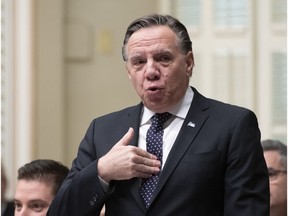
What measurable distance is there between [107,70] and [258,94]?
1110 millimetres

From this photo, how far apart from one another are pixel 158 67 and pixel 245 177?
408mm

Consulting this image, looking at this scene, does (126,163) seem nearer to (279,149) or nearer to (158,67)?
(158,67)

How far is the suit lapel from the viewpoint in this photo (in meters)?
2.13

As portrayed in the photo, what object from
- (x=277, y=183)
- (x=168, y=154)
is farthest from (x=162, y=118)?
(x=277, y=183)

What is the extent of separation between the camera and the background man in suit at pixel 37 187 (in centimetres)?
288

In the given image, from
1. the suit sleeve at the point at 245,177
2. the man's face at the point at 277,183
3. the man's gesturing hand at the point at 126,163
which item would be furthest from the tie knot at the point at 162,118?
the man's face at the point at 277,183

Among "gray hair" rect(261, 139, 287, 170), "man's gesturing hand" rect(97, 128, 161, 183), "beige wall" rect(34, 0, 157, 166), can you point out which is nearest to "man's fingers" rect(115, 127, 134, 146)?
"man's gesturing hand" rect(97, 128, 161, 183)

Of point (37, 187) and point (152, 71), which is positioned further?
point (37, 187)

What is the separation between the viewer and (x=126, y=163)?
6.89ft

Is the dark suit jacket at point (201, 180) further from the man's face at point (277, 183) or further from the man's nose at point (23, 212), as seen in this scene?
the man's face at point (277, 183)

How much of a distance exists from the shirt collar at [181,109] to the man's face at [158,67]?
2 centimetres

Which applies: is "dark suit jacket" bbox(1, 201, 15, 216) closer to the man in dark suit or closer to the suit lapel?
the man in dark suit

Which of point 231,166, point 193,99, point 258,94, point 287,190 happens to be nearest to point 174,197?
point 231,166

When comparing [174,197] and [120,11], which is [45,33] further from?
[174,197]
